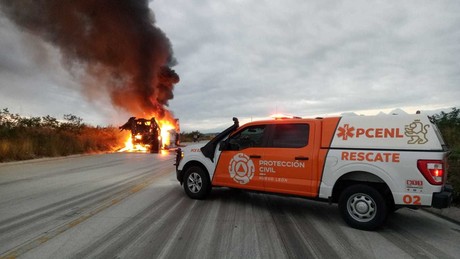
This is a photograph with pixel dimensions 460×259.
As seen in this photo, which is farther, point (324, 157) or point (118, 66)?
point (118, 66)

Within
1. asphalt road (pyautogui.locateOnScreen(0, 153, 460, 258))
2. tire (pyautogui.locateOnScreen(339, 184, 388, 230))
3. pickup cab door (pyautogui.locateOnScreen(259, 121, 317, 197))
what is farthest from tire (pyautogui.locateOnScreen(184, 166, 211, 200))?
tire (pyautogui.locateOnScreen(339, 184, 388, 230))

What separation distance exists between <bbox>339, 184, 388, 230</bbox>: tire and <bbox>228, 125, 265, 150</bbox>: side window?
2.03m

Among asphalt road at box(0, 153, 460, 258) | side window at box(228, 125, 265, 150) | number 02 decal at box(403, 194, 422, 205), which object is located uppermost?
side window at box(228, 125, 265, 150)

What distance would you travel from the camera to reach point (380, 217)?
558 centimetres

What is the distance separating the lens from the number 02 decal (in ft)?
17.6

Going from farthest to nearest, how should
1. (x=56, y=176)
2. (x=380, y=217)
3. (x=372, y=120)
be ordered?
(x=56, y=176), (x=372, y=120), (x=380, y=217)

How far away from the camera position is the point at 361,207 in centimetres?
579

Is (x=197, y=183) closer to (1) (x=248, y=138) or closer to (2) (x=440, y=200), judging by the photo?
(1) (x=248, y=138)

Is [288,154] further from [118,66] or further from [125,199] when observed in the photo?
[118,66]

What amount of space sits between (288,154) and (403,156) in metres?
1.97

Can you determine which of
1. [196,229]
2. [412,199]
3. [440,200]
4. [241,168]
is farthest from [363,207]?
[196,229]

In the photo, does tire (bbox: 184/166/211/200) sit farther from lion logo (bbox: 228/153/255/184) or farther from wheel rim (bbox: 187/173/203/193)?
lion logo (bbox: 228/153/255/184)

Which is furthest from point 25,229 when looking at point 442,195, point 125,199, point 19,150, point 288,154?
point 19,150

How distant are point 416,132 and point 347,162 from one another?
1.16m
